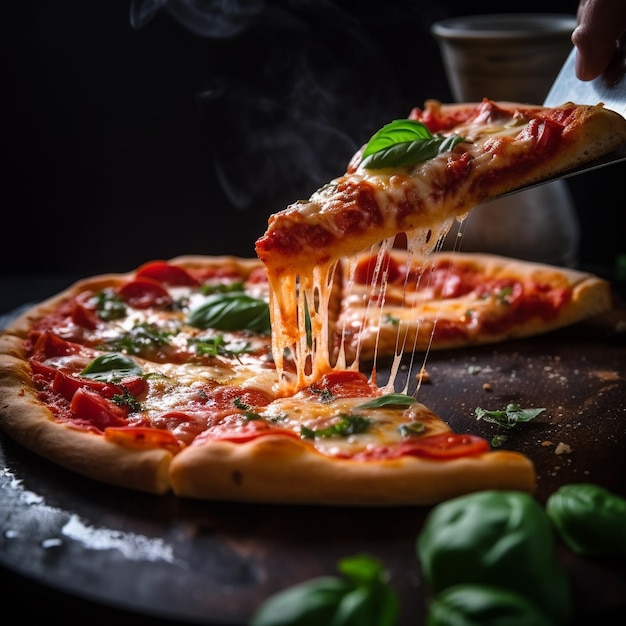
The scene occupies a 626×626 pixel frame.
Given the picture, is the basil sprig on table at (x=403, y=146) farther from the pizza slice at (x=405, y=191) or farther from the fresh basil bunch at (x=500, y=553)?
the fresh basil bunch at (x=500, y=553)

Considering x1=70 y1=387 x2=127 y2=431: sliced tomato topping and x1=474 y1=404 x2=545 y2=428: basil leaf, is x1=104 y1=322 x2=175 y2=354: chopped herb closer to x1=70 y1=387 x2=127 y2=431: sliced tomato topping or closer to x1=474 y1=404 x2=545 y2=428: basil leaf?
x1=70 y1=387 x2=127 y2=431: sliced tomato topping

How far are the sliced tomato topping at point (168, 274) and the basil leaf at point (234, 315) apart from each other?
0.79 meters

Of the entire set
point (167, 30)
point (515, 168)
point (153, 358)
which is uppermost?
point (167, 30)

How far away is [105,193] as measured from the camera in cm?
858

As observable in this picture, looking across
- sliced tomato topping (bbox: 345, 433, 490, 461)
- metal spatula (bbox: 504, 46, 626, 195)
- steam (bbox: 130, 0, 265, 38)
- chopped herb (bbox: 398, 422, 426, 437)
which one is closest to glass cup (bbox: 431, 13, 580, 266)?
metal spatula (bbox: 504, 46, 626, 195)

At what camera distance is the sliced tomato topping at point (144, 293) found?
5.92 meters

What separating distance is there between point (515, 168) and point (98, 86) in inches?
187

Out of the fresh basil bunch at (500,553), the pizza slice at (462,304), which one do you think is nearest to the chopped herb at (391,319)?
the pizza slice at (462,304)

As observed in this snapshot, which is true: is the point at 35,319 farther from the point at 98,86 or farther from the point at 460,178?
the point at 98,86

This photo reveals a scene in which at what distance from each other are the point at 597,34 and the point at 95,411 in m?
2.88

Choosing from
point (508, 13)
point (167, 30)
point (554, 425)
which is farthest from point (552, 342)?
point (167, 30)

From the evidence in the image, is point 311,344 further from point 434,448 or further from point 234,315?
point 434,448

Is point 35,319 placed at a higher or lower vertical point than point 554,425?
higher

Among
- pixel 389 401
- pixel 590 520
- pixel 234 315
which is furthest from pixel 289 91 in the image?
pixel 590 520
